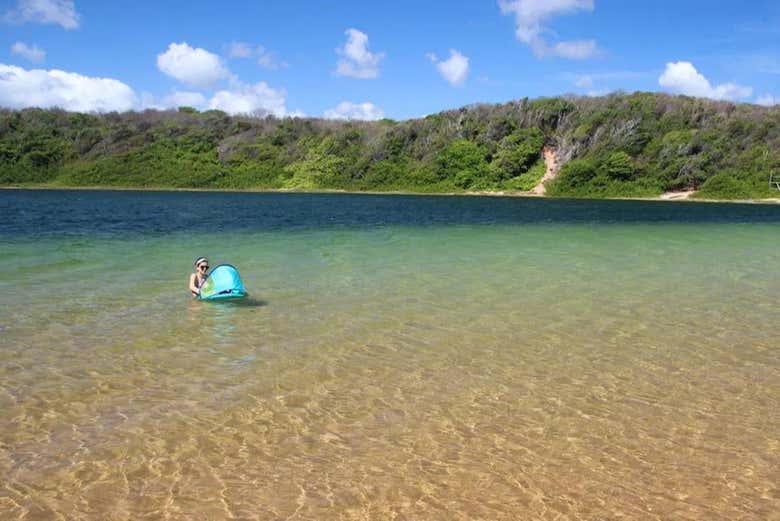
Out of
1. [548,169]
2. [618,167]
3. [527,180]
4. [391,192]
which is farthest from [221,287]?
[548,169]

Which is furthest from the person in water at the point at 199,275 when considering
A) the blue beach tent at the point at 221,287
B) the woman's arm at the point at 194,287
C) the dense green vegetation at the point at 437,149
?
the dense green vegetation at the point at 437,149

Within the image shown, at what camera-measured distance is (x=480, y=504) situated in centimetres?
516

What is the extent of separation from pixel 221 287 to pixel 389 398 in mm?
6297

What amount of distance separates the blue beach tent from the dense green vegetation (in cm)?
8650

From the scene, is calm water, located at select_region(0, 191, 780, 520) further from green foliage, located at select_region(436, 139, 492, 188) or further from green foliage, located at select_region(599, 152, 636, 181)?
green foliage, located at select_region(436, 139, 492, 188)

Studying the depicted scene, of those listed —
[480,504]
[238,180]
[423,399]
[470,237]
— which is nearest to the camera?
[480,504]

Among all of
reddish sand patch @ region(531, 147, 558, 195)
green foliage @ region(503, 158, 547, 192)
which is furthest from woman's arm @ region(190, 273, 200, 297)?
green foliage @ region(503, 158, 547, 192)

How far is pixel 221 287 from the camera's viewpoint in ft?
41.7

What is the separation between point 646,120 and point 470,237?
8389cm

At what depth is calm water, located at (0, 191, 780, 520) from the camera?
17.3 ft

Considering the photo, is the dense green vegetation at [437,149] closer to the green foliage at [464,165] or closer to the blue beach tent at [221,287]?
the green foliage at [464,165]

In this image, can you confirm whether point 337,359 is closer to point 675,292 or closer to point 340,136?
point 675,292

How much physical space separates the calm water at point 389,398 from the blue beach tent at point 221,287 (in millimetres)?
585

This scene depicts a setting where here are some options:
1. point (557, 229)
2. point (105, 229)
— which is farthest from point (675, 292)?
point (105, 229)
